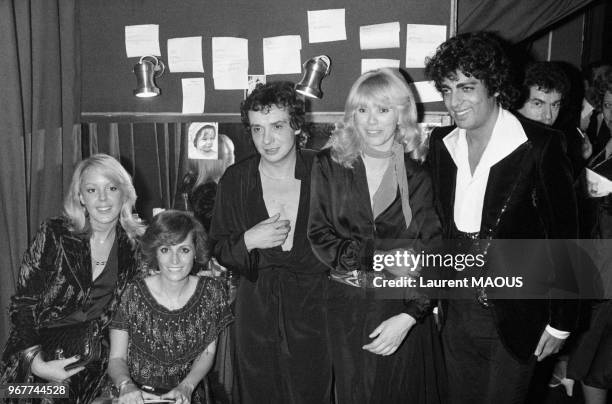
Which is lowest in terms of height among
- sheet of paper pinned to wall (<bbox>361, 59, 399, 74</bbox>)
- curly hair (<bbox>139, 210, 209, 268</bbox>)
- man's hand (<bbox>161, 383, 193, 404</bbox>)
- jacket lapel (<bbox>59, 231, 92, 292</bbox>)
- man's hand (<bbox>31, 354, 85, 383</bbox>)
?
man's hand (<bbox>161, 383, 193, 404</bbox>)

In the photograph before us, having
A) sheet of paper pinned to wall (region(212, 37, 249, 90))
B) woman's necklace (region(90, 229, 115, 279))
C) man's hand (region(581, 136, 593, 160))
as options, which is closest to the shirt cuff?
man's hand (region(581, 136, 593, 160))

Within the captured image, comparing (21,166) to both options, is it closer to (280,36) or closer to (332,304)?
(280,36)

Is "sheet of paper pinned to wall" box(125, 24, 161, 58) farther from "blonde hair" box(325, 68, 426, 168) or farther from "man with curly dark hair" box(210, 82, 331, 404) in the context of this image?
"blonde hair" box(325, 68, 426, 168)

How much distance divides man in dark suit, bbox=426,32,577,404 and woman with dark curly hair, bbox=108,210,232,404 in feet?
2.86

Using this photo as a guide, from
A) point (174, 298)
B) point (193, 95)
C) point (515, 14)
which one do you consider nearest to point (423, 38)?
point (515, 14)

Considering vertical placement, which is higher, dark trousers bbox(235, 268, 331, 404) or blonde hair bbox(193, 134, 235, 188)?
blonde hair bbox(193, 134, 235, 188)

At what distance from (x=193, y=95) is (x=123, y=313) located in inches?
47.7

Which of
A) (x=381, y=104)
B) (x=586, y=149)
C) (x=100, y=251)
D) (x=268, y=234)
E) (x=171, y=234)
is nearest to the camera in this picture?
(x=381, y=104)

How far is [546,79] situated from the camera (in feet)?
7.74

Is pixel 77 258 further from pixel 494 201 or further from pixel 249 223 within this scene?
pixel 494 201

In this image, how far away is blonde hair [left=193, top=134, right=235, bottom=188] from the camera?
2732mm

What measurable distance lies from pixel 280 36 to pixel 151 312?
4.75 ft

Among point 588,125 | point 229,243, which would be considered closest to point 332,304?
point 229,243

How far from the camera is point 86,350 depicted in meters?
2.04
